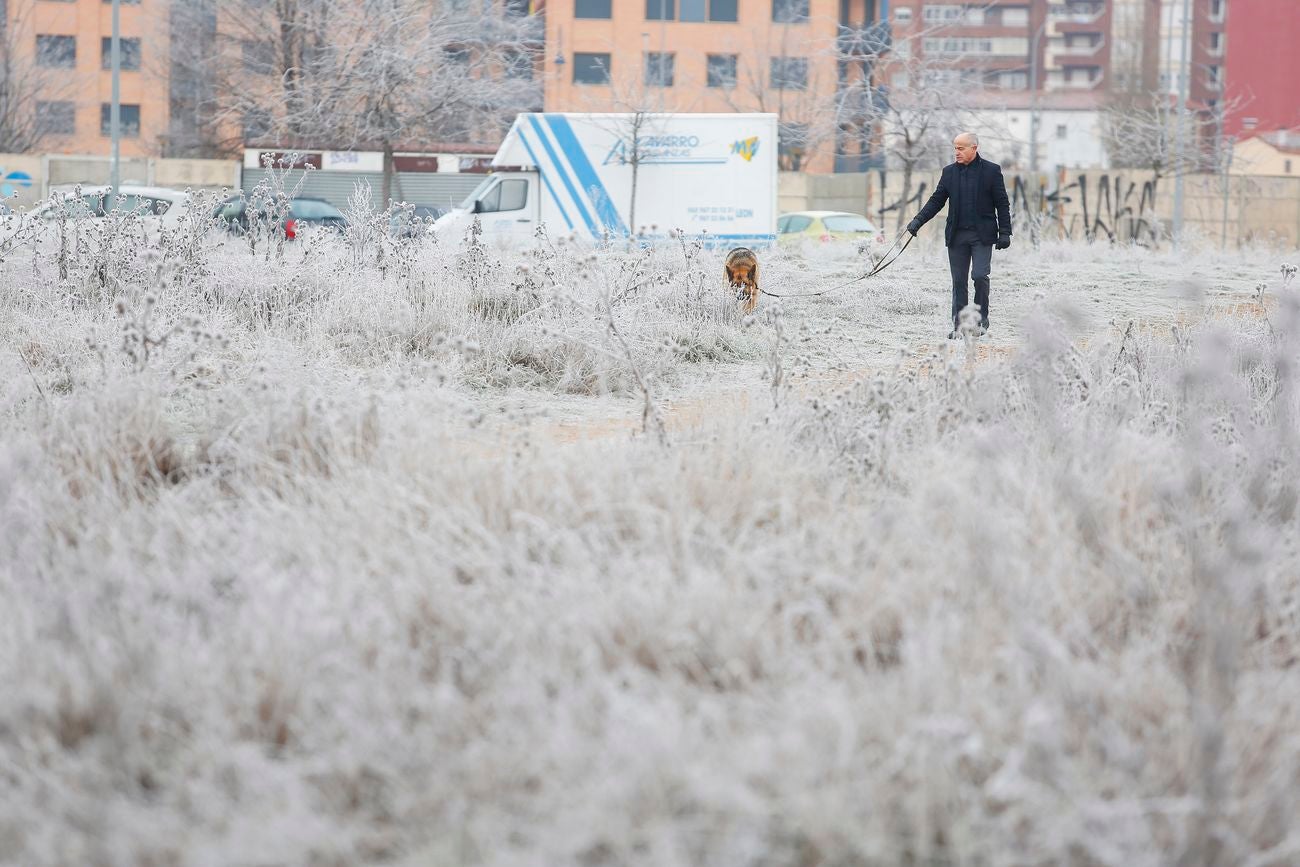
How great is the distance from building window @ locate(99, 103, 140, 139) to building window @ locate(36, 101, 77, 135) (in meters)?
2.46

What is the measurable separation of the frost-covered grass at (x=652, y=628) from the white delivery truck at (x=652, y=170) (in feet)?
70.7

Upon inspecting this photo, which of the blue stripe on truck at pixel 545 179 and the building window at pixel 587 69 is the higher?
the building window at pixel 587 69

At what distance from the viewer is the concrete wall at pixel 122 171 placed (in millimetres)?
38781

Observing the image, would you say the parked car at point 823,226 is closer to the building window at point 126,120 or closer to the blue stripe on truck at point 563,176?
the blue stripe on truck at point 563,176

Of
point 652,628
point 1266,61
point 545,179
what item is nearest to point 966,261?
point 652,628

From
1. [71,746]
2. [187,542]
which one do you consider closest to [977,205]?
[187,542]

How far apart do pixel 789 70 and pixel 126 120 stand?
2411 cm

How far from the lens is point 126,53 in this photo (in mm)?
56281

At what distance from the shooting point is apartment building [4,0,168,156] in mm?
52531

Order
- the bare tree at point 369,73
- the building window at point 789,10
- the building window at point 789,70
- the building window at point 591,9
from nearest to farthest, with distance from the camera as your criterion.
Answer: the bare tree at point 369,73
the building window at point 789,70
the building window at point 789,10
the building window at point 591,9

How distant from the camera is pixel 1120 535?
4.18 meters

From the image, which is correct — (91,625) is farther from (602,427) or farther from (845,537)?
(602,427)

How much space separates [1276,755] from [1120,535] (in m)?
1.18

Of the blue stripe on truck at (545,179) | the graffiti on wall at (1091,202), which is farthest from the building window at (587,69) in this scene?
the blue stripe on truck at (545,179)
